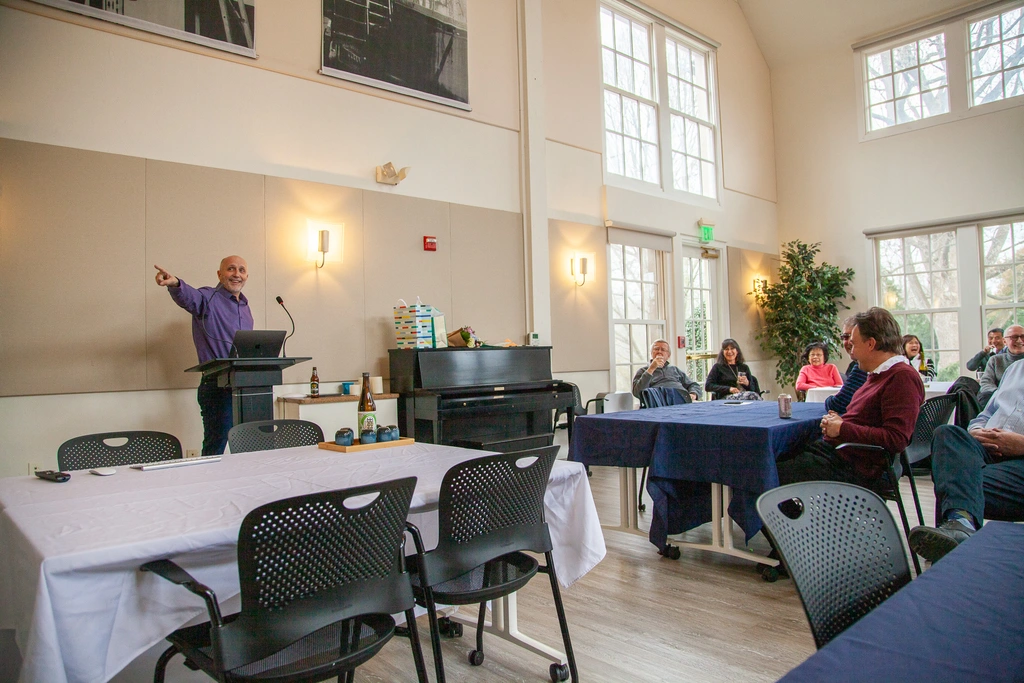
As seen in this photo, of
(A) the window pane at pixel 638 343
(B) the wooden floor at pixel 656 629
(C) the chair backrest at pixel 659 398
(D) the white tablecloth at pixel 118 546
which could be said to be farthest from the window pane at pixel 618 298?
(D) the white tablecloth at pixel 118 546

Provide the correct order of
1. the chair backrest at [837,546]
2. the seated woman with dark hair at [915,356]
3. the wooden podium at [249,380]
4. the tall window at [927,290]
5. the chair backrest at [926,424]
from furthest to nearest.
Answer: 1. the tall window at [927,290]
2. the seated woman with dark hair at [915,356]
3. the wooden podium at [249,380]
4. the chair backrest at [926,424]
5. the chair backrest at [837,546]

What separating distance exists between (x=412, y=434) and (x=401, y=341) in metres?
0.78

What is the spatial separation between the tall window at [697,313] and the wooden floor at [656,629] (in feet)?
17.1

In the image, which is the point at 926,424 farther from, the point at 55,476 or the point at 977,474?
the point at 55,476

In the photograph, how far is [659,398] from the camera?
5039 mm

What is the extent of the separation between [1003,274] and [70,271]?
960cm

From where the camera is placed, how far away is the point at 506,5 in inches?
263

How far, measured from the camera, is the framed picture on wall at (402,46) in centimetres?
543

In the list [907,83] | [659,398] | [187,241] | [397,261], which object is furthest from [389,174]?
[907,83]

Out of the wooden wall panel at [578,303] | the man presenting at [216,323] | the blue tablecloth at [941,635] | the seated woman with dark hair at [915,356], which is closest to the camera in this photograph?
the blue tablecloth at [941,635]

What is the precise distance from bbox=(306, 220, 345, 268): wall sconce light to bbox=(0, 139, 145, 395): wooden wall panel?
1182 millimetres

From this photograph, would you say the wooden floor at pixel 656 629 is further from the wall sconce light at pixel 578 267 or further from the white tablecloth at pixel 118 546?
the wall sconce light at pixel 578 267

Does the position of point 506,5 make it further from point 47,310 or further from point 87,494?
point 87,494

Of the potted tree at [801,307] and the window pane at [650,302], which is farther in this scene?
the potted tree at [801,307]
